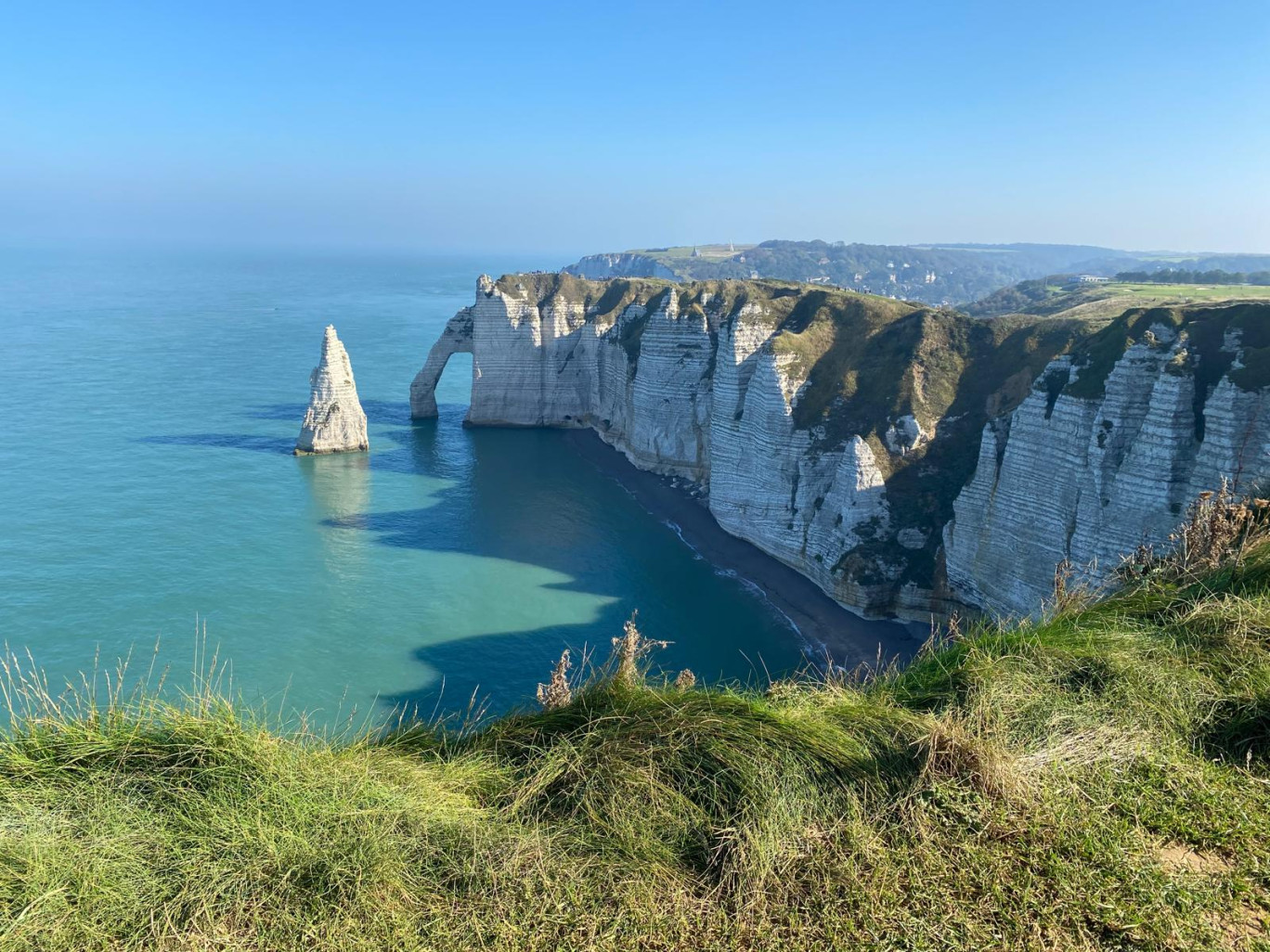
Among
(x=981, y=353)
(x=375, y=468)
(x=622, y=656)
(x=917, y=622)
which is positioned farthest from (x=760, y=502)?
(x=622, y=656)

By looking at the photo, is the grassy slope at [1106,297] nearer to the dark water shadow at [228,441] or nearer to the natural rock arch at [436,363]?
the natural rock arch at [436,363]

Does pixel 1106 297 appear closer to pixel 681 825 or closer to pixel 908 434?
pixel 908 434

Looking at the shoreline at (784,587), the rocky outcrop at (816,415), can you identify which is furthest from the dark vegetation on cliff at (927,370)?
the shoreline at (784,587)

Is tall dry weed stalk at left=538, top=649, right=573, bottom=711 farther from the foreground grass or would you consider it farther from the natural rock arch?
the natural rock arch

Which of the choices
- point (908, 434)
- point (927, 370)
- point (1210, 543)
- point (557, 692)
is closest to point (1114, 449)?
point (908, 434)

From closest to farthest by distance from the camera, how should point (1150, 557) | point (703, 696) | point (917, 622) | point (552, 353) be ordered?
1. point (703, 696)
2. point (1150, 557)
3. point (917, 622)
4. point (552, 353)

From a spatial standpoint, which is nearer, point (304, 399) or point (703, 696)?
point (703, 696)

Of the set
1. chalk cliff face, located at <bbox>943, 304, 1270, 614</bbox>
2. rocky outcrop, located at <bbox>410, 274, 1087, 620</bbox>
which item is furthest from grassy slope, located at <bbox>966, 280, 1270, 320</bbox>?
chalk cliff face, located at <bbox>943, 304, 1270, 614</bbox>

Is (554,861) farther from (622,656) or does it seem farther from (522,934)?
(622,656)
